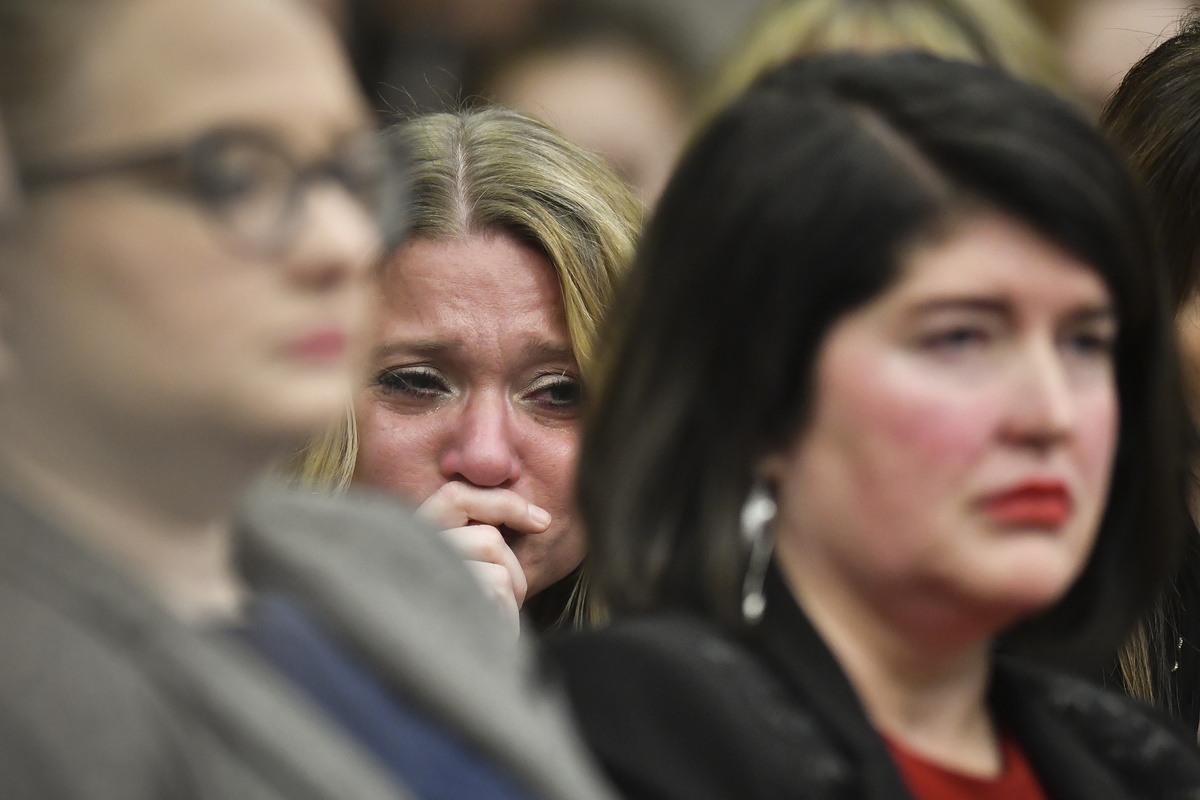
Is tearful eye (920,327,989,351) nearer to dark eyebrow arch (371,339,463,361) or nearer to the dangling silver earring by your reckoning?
the dangling silver earring

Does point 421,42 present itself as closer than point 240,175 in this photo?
No

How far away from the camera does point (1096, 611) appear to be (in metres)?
1.41

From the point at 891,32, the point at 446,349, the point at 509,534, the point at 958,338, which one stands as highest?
the point at 891,32

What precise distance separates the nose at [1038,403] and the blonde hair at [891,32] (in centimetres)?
117

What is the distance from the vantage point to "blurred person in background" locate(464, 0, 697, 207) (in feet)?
11.4

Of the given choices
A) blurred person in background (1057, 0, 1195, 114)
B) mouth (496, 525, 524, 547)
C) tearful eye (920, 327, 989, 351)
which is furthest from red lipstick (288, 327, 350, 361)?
blurred person in background (1057, 0, 1195, 114)

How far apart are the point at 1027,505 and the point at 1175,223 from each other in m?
0.88

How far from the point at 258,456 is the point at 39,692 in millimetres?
172

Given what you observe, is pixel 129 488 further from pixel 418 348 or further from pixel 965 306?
pixel 418 348

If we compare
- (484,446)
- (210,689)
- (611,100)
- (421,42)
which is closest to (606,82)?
(611,100)

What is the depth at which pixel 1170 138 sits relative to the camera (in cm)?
203

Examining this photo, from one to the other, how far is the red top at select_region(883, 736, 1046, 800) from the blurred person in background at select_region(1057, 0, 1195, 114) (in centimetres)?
185

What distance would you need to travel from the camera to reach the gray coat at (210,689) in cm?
87

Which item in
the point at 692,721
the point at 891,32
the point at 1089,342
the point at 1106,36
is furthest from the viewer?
the point at 1106,36
